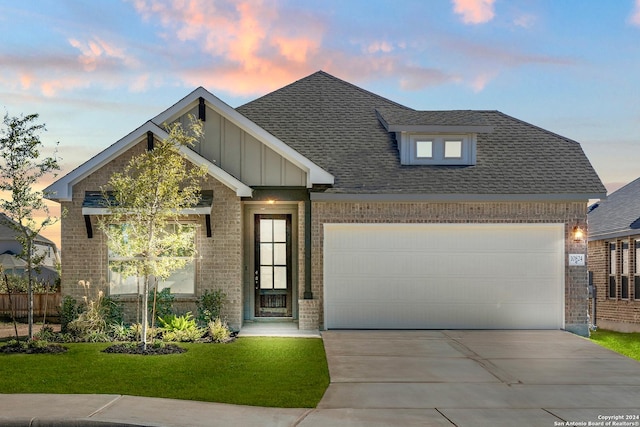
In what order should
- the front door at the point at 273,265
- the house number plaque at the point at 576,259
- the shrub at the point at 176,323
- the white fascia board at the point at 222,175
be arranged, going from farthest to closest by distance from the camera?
the front door at the point at 273,265, the house number plaque at the point at 576,259, the white fascia board at the point at 222,175, the shrub at the point at 176,323

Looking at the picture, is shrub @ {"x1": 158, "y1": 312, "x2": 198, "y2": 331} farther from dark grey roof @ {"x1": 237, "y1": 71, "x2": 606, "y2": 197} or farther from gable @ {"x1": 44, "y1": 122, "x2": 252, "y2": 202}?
dark grey roof @ {"x1": 237, "y1": 71, "x2": 606, "y2": 197}

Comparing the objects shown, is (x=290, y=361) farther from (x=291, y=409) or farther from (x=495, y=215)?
(x=495, y=215)

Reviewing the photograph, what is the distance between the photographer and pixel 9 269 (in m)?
38.5

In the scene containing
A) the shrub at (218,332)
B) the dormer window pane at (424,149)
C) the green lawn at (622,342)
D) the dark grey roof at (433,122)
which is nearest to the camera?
A: the shrub at (218,332)

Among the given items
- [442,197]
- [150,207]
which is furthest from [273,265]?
[150,207]

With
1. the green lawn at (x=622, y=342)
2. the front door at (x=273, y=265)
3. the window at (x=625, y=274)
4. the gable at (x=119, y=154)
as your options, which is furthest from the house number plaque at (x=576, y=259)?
the gable at (x=119, y=154)

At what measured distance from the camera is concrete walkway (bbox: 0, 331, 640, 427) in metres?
9.44

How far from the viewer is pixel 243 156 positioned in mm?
18812

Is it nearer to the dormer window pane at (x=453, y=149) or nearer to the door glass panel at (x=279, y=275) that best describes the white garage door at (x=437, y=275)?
the door glass panel at (x=279, y=275)

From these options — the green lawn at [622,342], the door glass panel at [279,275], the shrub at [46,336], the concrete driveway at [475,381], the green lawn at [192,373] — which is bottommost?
the green lawn at [622,342]

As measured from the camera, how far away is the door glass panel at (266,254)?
1934cm

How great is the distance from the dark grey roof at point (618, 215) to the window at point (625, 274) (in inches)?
21.3

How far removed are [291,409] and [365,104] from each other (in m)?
14.2

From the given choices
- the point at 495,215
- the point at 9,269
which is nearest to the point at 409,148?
the point at 495,215
